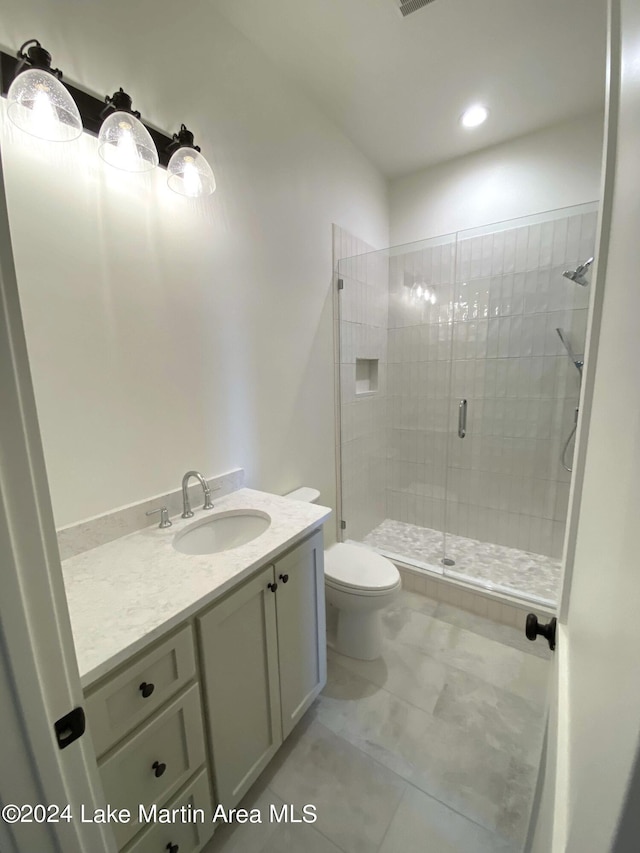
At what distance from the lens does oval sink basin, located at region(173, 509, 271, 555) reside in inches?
52.1

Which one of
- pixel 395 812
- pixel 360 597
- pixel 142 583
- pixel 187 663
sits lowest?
pixel 395 812

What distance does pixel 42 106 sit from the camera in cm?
88

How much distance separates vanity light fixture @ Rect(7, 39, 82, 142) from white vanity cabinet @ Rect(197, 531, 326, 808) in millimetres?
1354

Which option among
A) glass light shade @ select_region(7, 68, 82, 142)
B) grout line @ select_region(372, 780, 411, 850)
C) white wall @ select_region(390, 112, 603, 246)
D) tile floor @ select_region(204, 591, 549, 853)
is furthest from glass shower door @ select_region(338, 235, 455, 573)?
glass light shade @ select_region(7, 68, 82, 142)

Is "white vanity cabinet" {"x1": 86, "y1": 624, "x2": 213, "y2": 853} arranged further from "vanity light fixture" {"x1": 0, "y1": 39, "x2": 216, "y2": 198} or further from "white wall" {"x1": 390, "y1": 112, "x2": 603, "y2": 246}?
"white wall" {"x1": 390, "y1": 112, "x2": 603, "y2": 246}

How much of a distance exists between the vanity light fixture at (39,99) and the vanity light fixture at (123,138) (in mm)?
92

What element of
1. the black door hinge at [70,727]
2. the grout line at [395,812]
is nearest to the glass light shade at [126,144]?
the black door hinge at [70,727]

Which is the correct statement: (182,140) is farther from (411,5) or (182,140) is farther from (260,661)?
(260,661)

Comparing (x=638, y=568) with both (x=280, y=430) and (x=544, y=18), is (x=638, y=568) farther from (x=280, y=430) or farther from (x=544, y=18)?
(x=544, y=18)

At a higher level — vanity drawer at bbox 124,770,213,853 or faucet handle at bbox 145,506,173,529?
faucet handle at bbox 145,506,173,529

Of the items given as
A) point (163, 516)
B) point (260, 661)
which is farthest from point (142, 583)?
point (260, 661)

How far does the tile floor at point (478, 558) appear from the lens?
6.81 ft

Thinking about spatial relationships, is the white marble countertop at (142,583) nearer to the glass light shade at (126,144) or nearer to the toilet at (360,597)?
the toilet at (360,597)

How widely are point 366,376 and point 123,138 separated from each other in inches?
76.8
